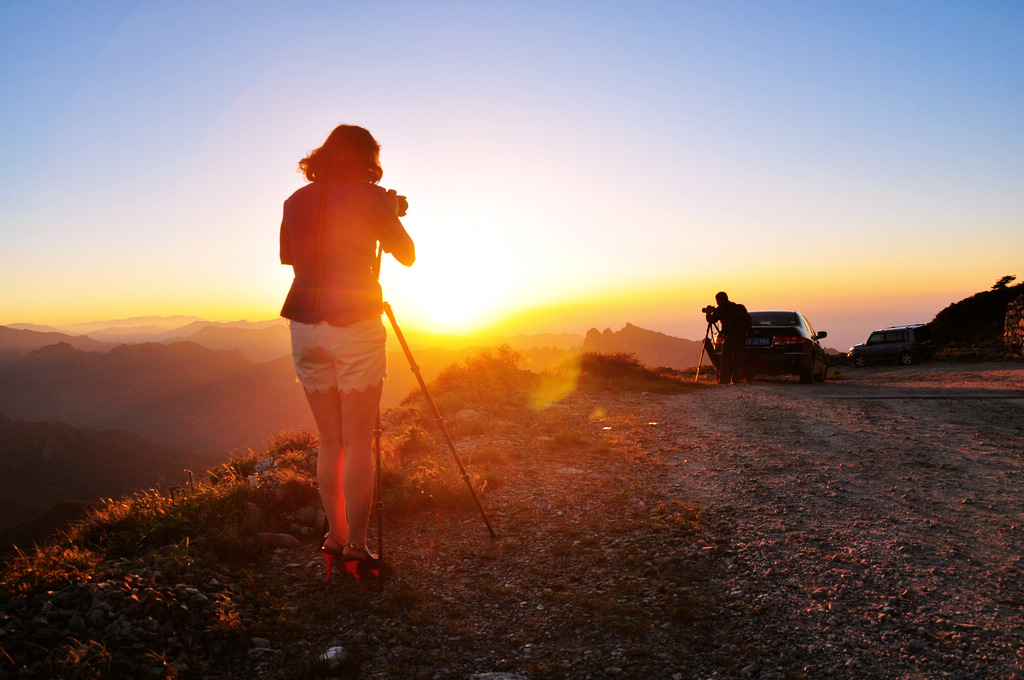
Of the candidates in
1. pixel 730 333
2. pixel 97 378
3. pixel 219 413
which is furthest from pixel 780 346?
pixel 97 378

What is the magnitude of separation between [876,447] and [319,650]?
21.9ft

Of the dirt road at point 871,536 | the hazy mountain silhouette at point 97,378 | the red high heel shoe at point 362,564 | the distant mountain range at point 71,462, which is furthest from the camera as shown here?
the hazy mountain silhouette at point 97,378

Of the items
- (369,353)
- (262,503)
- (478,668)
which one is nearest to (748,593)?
(478,668)

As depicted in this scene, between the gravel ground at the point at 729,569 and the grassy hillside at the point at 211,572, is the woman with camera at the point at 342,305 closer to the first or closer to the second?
the grassy hillside at the point at 211,572

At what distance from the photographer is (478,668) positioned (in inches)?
106

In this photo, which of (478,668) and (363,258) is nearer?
(478,668)

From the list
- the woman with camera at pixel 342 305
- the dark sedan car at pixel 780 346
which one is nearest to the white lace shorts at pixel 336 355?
the woman with camera at pixel 342 305

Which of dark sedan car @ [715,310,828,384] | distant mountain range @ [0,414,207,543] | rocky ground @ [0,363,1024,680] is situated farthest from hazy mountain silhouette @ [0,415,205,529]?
rocky ground @ [0,363,1024,680]

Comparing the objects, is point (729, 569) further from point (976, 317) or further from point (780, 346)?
point (976, 317)

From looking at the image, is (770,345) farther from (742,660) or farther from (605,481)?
(742,660)

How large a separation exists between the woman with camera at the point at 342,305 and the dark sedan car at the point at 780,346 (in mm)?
12283

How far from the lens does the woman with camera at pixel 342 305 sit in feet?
10.4

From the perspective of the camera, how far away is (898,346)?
24.8 meters

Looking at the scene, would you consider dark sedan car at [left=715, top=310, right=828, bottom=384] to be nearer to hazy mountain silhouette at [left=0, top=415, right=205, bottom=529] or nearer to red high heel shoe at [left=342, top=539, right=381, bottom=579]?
red high heel shoe at [left=342, top=539, right=381, bottom=579]
